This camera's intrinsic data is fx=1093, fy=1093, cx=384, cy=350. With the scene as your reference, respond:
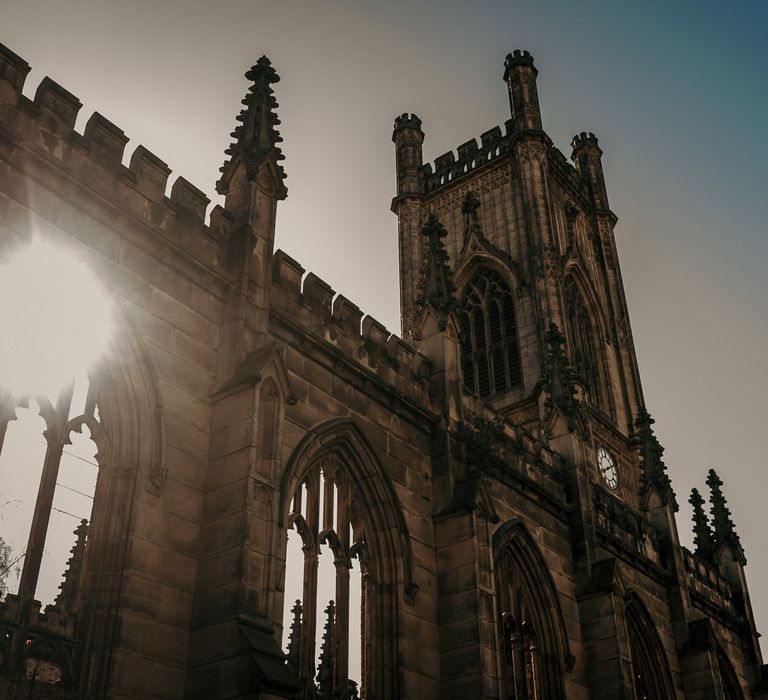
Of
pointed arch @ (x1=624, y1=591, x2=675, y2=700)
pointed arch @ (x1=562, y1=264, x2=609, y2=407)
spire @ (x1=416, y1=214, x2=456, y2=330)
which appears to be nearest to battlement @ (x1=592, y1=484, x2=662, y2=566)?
pointed arch @ (x1=624, y1=591, x2=675, y2=700)

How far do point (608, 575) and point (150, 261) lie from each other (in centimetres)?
1017

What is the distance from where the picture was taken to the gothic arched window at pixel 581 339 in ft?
134

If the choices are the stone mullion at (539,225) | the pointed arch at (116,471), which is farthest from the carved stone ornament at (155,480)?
the stone mullion at (539,225)

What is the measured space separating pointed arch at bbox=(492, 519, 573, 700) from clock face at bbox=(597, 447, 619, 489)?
19.4 metres

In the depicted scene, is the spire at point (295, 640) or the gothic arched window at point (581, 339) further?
the gothic arched window at point (581, 339)

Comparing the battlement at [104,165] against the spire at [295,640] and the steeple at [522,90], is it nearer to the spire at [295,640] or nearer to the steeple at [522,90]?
the spire at [295,640]

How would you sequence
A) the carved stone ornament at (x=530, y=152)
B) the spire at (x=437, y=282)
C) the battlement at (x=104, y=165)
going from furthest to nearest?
1. the carved stone ornament at (x=530, y=152)
2. the spire at (x=437, y=282)
3. the battlement at (x=104, y=165)

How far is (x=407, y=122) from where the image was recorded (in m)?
50.7

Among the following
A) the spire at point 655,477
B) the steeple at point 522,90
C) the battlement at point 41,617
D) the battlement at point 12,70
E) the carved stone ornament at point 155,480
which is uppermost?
the steeple at point 522,90

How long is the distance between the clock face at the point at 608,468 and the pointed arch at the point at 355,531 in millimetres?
22983

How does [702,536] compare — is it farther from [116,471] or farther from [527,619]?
[116,471]

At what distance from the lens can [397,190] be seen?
47969 millimetres

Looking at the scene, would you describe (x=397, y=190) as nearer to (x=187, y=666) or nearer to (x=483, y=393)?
(x=483, y=393)

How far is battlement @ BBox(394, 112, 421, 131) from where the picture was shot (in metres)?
50.5
